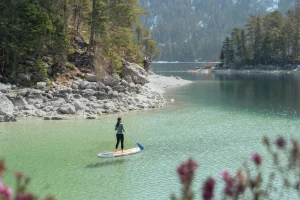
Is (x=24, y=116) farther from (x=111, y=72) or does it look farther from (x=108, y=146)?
(x=111, y=72)

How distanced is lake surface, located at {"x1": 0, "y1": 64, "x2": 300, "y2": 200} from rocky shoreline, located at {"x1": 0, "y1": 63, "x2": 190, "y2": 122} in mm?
1789

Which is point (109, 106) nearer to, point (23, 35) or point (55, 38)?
point (55, 38)

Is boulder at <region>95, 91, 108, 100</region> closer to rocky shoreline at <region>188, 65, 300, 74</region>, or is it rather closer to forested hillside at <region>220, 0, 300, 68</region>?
rocky shoreline at <region>188, 65, 300, 74</region>

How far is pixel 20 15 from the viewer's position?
38.2 metres

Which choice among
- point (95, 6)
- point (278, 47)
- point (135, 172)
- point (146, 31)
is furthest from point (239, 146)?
point (278, 47)

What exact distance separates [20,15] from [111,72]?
45.3ft

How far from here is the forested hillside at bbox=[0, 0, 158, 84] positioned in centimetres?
3819

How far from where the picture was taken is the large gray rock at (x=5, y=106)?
3092 centimetres

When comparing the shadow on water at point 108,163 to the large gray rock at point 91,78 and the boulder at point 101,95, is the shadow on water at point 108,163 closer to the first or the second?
the boulder at point 101,95

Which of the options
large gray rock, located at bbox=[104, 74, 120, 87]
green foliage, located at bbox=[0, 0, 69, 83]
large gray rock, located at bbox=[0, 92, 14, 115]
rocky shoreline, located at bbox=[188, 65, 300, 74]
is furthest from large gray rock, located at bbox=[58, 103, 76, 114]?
rocky shoreline, located at bbox=[188, 65, 300, 74]

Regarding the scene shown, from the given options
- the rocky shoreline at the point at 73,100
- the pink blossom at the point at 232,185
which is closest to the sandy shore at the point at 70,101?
the rocky shoreline at the point at 73,100

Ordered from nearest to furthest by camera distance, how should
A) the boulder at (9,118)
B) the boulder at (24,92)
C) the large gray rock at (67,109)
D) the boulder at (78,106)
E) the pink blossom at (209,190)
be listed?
the pink blossom at (209,190) < the boulder at (9,118) < the large gray rock at (67,109) < the boulder at (24,92) < the boulder at (78,106)

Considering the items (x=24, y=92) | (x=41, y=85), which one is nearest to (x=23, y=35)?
(x=41, y=85)

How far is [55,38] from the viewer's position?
135ft
